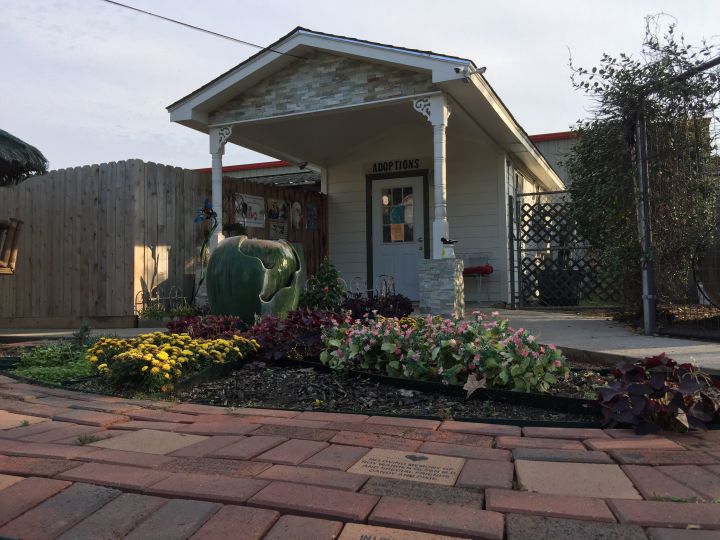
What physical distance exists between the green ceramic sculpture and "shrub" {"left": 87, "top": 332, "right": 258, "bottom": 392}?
3.75ft

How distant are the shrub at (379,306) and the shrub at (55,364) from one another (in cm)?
267

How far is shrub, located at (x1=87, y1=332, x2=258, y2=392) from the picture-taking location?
3.63 metres

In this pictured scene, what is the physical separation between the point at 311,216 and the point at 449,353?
802cm

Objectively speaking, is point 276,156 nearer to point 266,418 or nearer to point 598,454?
point 266,418

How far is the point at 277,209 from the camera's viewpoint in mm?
10711

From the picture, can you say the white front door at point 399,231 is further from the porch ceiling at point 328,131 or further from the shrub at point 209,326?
the shrub at point 209,326

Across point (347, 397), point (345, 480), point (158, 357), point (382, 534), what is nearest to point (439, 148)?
point (347, 397)

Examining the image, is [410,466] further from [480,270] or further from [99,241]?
[480,270]

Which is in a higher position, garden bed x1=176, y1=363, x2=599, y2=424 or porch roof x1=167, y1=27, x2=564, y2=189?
→ porch roof x1=167, y1=27, x2=564, y2=189

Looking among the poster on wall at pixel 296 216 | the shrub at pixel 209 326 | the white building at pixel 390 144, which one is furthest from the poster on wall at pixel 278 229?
the shrub at pixel 209 326

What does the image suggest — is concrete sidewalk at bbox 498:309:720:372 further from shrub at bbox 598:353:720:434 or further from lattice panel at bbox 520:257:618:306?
lattice panel at bbox 520:257:618:306

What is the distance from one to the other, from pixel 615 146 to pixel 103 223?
6687mm

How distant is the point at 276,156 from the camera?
1135 centimetres

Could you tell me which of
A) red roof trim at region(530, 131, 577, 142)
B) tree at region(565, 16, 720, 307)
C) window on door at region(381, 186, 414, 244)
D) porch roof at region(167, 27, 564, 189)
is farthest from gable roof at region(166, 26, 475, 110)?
red roof trim at region(530, 131, 577, 142)
